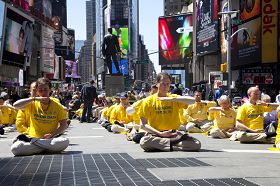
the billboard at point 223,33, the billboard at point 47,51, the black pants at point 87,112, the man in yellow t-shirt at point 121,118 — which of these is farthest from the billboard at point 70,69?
the man in yellow t-shirt at point 121,118

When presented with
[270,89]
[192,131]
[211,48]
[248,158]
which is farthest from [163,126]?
[211,48]

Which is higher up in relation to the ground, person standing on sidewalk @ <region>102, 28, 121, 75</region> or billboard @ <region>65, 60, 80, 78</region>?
billboard @ <region>65, 60, 80, 78</region>

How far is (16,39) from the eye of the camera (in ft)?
206

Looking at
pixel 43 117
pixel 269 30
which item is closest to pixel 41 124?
pixel 43 117

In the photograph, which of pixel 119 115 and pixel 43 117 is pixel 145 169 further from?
pixel 119 115

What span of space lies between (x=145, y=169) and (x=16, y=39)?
2306 inches

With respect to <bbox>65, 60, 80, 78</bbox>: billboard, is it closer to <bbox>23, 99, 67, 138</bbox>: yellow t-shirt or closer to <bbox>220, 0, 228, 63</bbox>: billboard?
<bbox>220, 0, 228, 63</bbox>: billboard

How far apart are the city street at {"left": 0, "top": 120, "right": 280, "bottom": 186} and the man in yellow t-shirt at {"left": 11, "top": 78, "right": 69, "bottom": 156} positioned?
0.21 meters

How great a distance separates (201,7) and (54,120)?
59.0 m

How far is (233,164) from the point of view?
23.8ft

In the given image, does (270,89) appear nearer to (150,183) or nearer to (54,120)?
(54,120)

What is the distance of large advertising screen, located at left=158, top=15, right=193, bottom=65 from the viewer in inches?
3238

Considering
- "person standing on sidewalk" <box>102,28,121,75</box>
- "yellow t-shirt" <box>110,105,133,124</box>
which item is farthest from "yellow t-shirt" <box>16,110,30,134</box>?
"person standing on sidewalk" <box>102,28,121,75</box>

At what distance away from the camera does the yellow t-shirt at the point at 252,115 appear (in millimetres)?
11438
